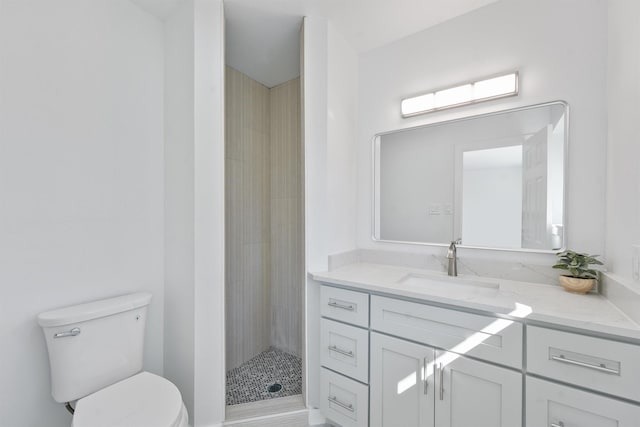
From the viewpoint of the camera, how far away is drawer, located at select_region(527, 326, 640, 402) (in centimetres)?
87

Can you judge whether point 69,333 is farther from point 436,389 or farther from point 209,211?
point 436,389

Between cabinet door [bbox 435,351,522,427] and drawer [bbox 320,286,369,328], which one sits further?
drawer [bbox 320,286,369,328]

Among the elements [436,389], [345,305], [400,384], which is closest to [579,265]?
[436,389]

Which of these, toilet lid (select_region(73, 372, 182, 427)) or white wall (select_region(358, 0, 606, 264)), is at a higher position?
white wall (select_region(358, 0, 606, 264))

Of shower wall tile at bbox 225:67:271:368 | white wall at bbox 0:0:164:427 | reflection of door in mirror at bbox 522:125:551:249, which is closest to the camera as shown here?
white wall at bbox 0:0:164:427

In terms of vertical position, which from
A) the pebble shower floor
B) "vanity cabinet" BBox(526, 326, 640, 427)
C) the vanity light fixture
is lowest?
the pebble shower floor

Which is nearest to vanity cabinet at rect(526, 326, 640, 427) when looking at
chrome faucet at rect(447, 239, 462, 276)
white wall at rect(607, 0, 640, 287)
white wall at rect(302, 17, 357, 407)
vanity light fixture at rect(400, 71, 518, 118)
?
white wall at rect(607, 0, 640, 287)

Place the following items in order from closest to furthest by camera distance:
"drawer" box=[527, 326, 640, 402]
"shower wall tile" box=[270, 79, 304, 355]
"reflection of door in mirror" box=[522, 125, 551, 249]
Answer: "drawer" box=[527, 326, 640, 402], "reflection of door in mirror" box=[522, 125, 551, 249], "shower wall tile" box=[270, 79, 304, 355]

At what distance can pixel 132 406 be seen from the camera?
1.10 metres

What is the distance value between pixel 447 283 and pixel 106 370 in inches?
72.0

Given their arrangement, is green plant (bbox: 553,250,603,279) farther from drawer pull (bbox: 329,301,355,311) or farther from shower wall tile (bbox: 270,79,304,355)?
shower wall tile (bbox: 270,79,304,355)

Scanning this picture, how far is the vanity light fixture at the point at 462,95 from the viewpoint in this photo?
1483 millimetres

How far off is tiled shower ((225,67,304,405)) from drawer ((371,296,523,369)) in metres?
1.05

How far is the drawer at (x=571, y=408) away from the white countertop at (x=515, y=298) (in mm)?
232
